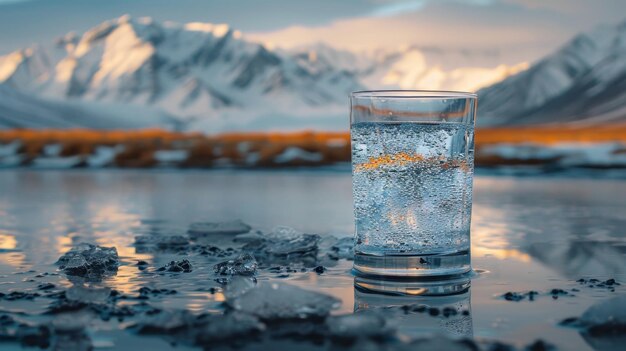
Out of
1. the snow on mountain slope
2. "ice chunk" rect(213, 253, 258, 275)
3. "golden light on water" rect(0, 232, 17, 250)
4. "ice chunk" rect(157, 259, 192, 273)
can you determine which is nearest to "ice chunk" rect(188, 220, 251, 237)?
"golden light on water" rect(0, 232, 17, 250)

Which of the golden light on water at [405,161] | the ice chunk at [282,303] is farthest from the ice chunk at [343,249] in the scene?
the ice chunk at [282,303]

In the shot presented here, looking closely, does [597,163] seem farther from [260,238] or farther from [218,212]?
[260,238]

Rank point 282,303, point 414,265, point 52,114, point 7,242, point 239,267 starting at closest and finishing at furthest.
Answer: point 282,303 → point 414,265 → point 239,267 → point 7,242 → point 52,114

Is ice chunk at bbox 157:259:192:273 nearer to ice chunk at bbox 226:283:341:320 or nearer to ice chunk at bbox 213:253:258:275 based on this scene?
ice chunk at bbox 213:253:258:275

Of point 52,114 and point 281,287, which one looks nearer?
point 281,287

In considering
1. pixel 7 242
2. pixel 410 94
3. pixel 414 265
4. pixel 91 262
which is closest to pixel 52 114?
pixel 7 242

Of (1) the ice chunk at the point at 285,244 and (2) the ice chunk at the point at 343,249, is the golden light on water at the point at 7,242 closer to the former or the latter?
(1) the ice chunk at the point at 285,244

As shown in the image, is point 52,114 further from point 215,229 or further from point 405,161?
point 405,161
